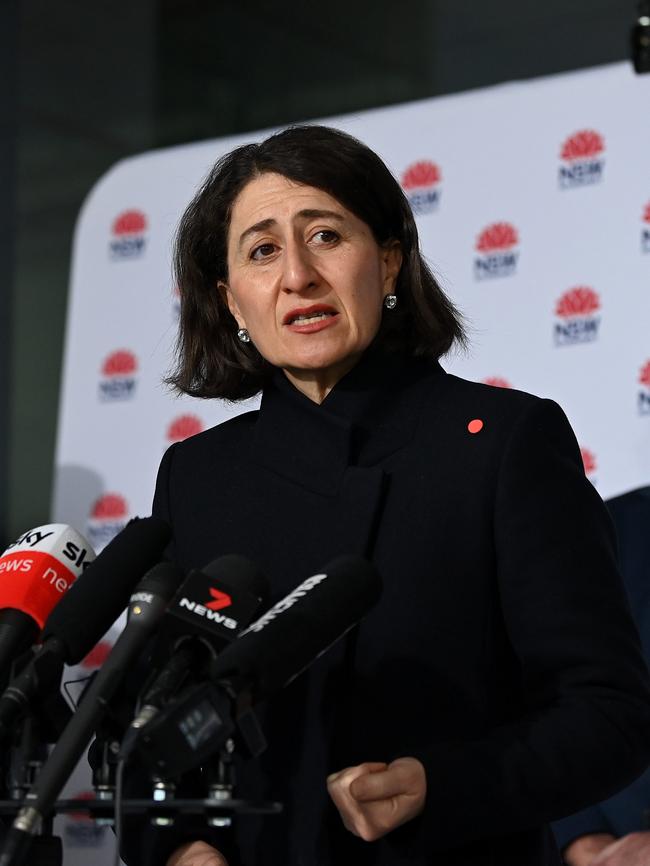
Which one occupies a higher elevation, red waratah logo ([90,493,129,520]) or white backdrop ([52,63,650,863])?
white backdrop ([52,63,650,863])

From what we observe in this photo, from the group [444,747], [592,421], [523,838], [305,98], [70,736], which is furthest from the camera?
[305,98]

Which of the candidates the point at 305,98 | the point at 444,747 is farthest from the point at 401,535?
the point at 305,98

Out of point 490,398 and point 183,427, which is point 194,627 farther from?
point 183,427

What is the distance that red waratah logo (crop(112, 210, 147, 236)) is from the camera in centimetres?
391

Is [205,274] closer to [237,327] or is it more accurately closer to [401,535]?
[237,327]

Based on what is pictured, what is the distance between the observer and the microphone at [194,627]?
1.13 m

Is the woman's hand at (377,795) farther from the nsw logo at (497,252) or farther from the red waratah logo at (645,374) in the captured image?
the nsw logo at (497,252)

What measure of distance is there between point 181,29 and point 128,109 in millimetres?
356

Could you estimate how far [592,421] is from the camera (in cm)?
314

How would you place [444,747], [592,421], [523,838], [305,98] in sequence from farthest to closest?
[305,98]
[592,421]
[523,838]
[444,747]

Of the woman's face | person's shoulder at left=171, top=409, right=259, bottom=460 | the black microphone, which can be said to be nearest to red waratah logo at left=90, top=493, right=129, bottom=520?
person's shoulder at left=171, top=409, right=259, bottom=460

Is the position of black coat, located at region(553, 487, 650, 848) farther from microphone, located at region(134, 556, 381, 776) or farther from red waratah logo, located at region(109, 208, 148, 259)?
red waratah logo, located at region(109, 208, 148, 259)

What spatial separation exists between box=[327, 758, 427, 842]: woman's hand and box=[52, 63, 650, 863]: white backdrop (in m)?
1.80

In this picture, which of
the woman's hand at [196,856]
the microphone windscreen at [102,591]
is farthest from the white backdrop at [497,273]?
the microphone windscreen at [102,591]
